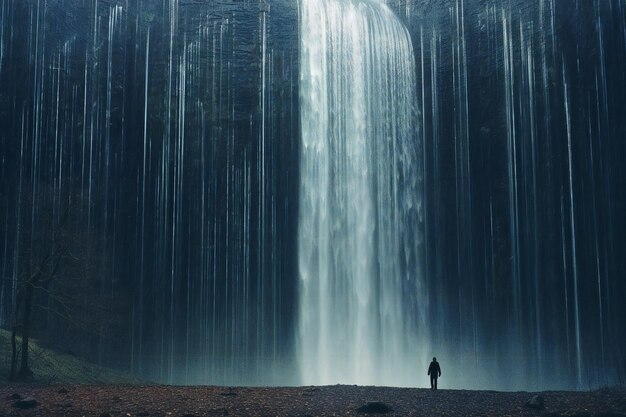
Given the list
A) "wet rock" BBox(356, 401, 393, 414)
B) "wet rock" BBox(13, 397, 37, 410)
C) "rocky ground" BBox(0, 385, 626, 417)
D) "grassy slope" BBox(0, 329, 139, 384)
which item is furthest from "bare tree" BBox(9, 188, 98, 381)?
"wet rock" BBox(356, 401, 393, 414)

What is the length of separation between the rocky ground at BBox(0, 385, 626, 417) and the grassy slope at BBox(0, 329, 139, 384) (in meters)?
3.92

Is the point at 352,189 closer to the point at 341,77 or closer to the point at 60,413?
the point at 341,77

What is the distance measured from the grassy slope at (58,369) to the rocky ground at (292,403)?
392 centimetres

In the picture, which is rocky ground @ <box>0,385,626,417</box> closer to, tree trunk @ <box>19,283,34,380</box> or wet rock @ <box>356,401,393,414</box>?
wet rock @ <box>356,401,393,414</box>

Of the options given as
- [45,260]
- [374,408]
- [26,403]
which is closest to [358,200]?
[45,260]

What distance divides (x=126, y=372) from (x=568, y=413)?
74.6 ft

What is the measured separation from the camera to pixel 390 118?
118ft

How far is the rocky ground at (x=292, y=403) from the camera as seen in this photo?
14047 mm

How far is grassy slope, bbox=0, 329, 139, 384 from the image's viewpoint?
76.9 feet

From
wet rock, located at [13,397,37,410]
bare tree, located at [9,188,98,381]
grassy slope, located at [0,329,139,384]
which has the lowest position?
grassy slope, located at [0,329,139,384]

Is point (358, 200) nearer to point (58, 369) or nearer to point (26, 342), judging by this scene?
point (58, 369)

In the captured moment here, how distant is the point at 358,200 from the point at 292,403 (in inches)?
784

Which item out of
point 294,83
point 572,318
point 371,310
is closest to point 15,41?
point 294,83

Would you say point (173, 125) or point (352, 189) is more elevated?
point (173, 125)
